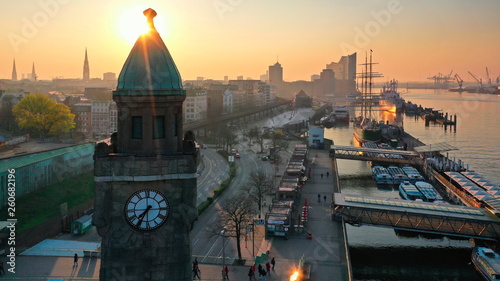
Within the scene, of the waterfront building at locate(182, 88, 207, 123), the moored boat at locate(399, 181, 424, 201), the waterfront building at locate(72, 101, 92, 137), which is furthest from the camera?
the waterfront building at locate(182, 88, 207, 123)

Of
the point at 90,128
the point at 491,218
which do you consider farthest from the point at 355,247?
the point at 90,128

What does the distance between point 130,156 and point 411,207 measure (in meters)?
24.6

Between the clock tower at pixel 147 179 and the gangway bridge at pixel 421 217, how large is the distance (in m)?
21.6

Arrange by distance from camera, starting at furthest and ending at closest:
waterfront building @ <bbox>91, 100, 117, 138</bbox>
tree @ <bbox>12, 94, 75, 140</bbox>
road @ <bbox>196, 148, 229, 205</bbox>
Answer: waterfront building @ <bbox>91, 100, 117, 138</bbox>
tree @ <bbox>12, 94, 75, 140</bbox>
road @ <bbox>196, 148, 229, 205</bbox>

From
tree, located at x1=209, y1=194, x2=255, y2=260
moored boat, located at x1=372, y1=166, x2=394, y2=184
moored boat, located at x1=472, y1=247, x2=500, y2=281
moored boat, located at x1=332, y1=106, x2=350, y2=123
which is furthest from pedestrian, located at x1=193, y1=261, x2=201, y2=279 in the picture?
→ moored boat, located at x1=332, y1=106, x2=350, y2=123

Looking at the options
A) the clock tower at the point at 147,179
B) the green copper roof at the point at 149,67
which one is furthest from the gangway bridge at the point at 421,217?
the green copper roof at the point at 149,67

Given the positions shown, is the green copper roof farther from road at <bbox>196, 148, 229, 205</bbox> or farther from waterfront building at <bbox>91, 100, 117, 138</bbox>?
waterfront building at <bbox>91, 100, 117, 138</bbox>

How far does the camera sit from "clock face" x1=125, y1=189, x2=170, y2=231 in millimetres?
9438

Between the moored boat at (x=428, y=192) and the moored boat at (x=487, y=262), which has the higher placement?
the moored boat at (x=428, y=192)

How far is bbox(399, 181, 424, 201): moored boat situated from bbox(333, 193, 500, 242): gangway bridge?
10009 millimetres

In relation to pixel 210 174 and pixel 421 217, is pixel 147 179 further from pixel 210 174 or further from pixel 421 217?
pixel 210 174

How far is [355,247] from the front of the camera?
97.3 feet

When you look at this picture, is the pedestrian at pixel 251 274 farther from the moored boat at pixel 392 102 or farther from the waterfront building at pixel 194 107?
the moored boat at pixel 392 102

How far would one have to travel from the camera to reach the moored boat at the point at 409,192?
40875mm
